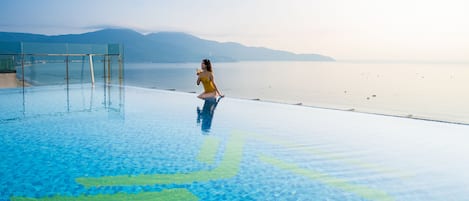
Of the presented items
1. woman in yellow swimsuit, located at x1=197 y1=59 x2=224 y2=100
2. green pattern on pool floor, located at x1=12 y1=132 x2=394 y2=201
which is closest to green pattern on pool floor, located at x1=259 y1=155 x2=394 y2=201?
green pattern on pool floor, located at x1=12 y1=132 x2=394 y2=201

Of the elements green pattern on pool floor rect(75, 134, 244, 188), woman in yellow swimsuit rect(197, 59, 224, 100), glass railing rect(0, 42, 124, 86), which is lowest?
green pattern on pool floor rect(75, 134, 244, 188)

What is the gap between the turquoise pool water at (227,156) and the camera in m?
3.38

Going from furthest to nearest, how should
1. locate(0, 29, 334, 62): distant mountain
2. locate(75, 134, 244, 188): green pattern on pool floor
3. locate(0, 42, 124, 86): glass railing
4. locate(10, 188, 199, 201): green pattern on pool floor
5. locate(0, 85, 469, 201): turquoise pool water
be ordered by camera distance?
1. locate(0, 29, 334, 62): distant mountain
2. locate(0, 42, 124, 86): glass railing
3. locate(75, 134, 244, 188): green pattern on pool floor
4. locate(0, 85, 469, 201): turquoise pool water
5. locate(10, 188, 199, 201): green pattern on pool floor

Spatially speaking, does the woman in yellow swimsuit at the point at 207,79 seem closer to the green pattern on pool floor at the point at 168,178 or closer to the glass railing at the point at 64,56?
the glass railing at the point at 64,56

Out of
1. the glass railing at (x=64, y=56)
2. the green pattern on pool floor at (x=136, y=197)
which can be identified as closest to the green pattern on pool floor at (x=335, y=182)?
the green pattern on pool floor at (x=136, y=197)

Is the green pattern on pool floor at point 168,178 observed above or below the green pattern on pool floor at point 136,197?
above

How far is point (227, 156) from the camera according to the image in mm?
4582

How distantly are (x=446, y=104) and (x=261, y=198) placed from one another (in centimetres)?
2860

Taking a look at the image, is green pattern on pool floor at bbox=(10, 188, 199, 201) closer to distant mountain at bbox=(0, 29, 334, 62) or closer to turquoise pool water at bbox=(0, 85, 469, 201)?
turquoise pool water at bbox=(0, 85, 469, 201)

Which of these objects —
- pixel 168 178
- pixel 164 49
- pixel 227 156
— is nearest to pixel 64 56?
pixel 227 156

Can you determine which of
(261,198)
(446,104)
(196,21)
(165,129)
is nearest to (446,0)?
(446,104)

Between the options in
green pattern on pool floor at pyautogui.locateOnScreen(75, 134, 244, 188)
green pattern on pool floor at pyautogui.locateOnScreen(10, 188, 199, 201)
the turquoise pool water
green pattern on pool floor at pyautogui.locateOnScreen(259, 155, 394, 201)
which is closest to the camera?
green pattern on pool floor at pyautogui.locateOnScreen(10, 188, 199, 201)

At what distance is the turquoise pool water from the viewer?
11.1 feet

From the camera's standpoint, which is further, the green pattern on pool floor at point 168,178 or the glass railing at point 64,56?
the glass railing at point 64,56
